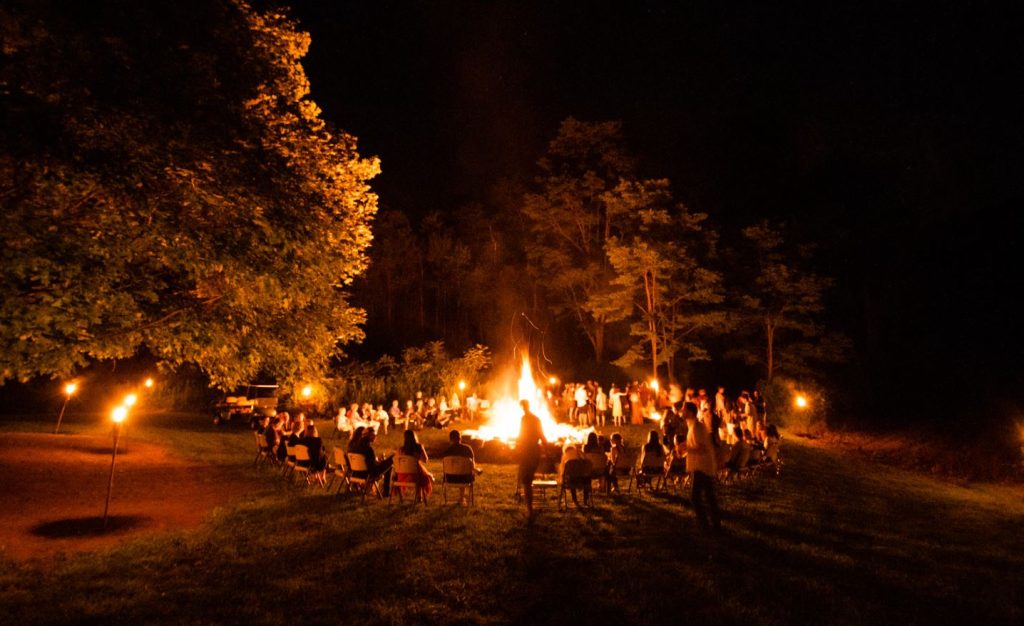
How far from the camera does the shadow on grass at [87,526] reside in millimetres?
8688

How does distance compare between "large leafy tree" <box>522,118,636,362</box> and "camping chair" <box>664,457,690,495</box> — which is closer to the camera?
"camping chair" <box>664,457,690,495</box>

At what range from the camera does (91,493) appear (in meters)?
11.4

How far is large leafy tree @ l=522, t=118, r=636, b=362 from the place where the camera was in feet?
114

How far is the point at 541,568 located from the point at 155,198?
23.4 feet

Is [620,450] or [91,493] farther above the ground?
[620,450]

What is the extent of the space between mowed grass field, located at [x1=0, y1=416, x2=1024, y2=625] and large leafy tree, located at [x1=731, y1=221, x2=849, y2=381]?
15834 millimetres

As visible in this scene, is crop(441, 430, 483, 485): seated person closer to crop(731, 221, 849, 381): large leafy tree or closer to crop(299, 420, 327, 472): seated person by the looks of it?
crop(299, 420, 327, 472): seated person

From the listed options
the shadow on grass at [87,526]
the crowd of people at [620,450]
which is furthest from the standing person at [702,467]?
the shadow on grass at [87,526]

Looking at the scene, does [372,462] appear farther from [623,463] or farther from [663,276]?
[663,276]

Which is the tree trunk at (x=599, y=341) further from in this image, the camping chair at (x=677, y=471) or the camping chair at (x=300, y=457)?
the camping chair at (x=300, y=457)

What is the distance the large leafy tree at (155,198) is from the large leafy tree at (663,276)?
19656mm

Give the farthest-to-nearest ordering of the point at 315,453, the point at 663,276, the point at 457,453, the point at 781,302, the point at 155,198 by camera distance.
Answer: the point at 663,276
the point at 781,302
the point at 315,453
the point at 457,453
the point at 155,198


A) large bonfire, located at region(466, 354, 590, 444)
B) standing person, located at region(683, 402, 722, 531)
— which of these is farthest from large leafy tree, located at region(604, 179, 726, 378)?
standing person, located at region(683, 402, 722, 531)

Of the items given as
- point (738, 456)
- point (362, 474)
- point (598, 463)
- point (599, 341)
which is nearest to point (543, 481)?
point (598, 463)
